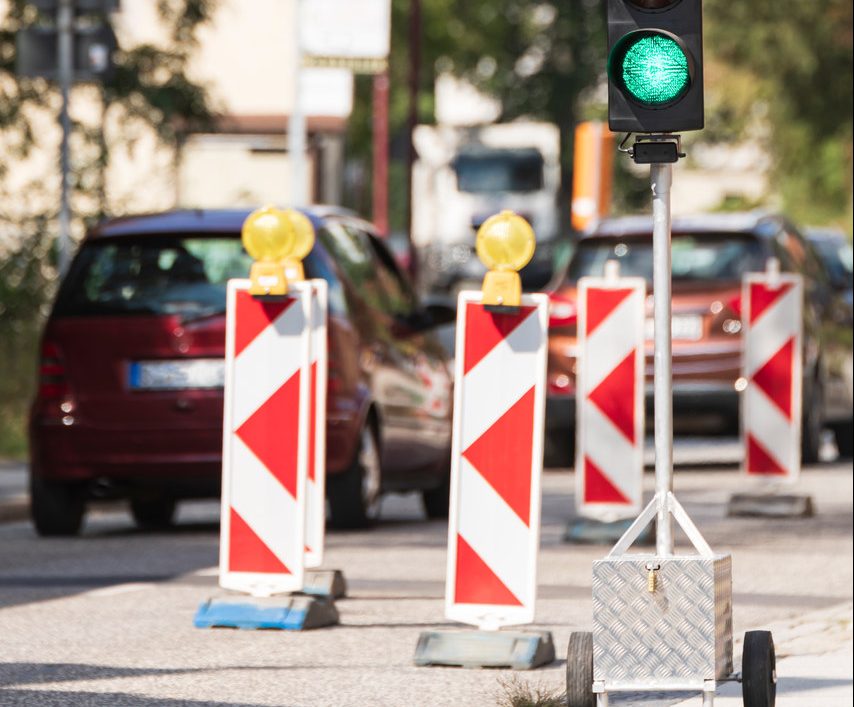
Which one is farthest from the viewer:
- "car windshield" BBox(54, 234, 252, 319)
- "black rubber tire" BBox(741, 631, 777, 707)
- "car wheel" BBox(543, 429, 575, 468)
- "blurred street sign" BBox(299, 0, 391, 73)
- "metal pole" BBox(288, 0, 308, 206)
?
"blurred street sign" BBox(299, 0, 391, 73)

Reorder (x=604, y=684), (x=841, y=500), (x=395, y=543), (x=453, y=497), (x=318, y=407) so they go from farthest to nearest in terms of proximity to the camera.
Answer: (x=841, y=500)
(x=395, y=543)
(x=318, y=407)
(x=453, y=497)
(x=604, y=684)

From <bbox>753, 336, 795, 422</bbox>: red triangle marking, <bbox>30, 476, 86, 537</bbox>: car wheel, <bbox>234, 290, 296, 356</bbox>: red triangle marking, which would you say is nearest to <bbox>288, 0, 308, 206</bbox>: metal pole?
<bbox>753, 336, 795, 422</bbox>: red triangle marking

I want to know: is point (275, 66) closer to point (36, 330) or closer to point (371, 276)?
point (36, 330)

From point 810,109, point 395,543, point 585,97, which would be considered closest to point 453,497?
point 395,543

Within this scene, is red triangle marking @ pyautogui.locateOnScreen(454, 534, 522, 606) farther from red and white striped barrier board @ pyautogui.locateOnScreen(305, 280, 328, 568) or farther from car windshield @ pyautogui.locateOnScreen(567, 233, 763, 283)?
car windshield @ pyautogui.locateOnScreen(567, 233, 763, 283)

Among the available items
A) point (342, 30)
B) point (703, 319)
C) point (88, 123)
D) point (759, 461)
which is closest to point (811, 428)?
point (703, 319)

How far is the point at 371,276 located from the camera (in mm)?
13828

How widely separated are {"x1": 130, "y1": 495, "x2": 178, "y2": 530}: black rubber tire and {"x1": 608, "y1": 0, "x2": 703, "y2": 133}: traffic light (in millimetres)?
7805

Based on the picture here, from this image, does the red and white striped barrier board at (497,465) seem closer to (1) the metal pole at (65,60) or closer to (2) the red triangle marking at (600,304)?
(2) the red triangle marking at (600,304)

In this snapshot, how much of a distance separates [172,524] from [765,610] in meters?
5.32

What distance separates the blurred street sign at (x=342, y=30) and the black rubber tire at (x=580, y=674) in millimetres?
21953

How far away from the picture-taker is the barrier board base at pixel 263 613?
9.17 metres

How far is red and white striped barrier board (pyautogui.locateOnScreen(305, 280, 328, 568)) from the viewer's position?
380 inches

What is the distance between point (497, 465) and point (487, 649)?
0.61 metres
